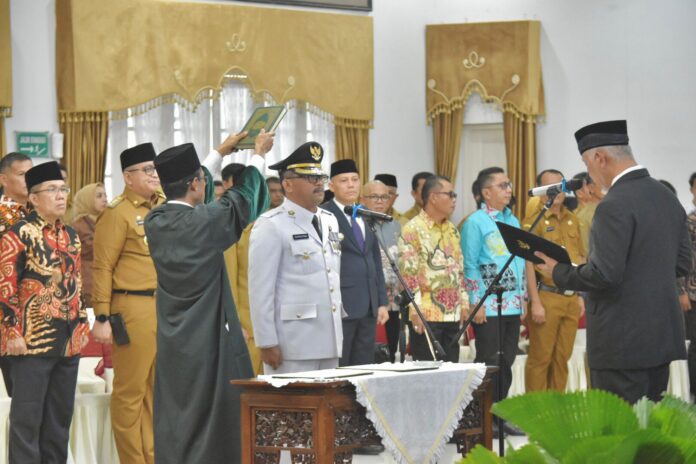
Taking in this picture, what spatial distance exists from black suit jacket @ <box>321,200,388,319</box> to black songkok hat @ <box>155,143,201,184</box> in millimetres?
1893

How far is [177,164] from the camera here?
4.15 m

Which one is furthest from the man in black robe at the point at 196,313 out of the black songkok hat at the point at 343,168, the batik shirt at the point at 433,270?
the batik shirt at the point at 433,270

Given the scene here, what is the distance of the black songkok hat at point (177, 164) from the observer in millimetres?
4113

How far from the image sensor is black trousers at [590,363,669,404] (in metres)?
4.22

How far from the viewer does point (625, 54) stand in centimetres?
1146

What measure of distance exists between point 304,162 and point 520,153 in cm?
673

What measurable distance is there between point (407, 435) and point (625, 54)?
838 cm

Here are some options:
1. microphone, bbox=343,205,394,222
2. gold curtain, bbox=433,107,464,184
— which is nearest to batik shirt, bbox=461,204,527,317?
microphone, bbox=343,205,394,222

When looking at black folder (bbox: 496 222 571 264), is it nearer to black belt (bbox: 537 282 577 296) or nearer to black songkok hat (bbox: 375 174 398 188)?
black belt (bbox: 537 282 577 296)

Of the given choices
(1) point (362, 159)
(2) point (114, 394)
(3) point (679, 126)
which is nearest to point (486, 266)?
(2) point (114, 394)

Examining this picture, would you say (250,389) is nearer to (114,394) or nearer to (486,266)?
(114,394)

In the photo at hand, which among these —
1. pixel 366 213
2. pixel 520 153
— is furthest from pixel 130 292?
pixel 520 153

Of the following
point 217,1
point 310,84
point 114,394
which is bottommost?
point 114,394

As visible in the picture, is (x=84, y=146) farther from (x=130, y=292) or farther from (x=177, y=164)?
(x=177, y=164)
